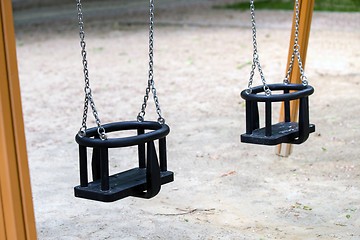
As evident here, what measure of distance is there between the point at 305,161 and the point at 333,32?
491 cm

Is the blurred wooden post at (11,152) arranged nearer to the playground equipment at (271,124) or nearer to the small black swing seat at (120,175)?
the small black swing seat at (120,175)

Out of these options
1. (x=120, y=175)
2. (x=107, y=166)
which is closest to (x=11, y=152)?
(x=107, y=166)

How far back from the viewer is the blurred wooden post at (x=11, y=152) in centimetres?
234

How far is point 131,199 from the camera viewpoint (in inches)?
156

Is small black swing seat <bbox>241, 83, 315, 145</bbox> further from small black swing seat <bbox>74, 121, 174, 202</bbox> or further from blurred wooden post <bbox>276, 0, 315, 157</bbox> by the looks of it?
blurred wooden post <bbox>276, 0, 315, 157</bbox>

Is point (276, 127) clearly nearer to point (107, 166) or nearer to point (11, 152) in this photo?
point (107, 166)

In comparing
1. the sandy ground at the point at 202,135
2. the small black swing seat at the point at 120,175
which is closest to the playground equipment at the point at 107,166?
the small black swing seat at the point at 120,175

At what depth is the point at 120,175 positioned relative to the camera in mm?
2682

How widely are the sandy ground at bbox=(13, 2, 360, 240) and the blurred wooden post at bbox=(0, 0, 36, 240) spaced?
3.20ft

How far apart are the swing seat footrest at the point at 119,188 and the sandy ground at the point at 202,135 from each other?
2.53 ft

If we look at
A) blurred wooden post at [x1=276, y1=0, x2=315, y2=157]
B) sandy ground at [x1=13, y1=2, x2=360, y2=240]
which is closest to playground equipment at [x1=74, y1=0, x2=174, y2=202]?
sandy ground at [x1=13, y1=2, x2=360, y2=240]

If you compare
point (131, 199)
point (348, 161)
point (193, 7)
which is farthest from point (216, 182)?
point (193, 7)

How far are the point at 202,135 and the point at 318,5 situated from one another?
681 centimetres

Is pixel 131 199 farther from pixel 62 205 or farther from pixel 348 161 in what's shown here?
pixel 348 161
